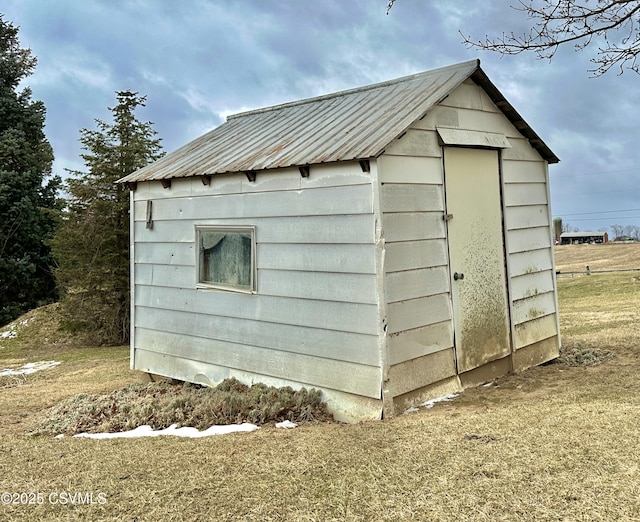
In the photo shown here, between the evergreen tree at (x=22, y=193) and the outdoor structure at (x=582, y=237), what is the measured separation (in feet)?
128

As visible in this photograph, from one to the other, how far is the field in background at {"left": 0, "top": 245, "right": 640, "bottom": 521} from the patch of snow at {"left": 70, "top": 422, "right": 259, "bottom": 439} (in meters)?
0.21

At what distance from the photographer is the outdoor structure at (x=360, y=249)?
508cm

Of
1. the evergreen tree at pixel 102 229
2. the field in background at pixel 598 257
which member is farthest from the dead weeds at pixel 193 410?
the field in background at pixel 598 257

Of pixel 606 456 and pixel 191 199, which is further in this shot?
pixel 191 199

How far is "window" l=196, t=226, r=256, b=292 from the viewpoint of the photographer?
6.23 m

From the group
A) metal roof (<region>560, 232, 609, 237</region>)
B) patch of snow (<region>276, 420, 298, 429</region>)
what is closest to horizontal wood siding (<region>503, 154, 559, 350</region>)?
patch of snow (<region>276, 420, 298, 429</region>)

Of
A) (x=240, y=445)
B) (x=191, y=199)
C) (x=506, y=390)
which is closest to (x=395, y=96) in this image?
(x=191, y=199)

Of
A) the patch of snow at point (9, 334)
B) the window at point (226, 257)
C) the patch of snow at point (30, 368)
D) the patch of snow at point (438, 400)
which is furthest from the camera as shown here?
the patch of snow at point (9, 334)

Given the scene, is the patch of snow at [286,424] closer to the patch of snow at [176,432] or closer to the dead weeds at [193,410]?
the dead weeds at [193,410]

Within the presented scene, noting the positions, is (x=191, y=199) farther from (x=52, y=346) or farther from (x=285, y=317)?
(x=52, y=346)

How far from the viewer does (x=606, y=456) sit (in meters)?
3.47

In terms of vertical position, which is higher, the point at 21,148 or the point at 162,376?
the point at 21,148

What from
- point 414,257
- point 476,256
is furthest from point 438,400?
point 476,256

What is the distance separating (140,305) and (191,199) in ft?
6.33
